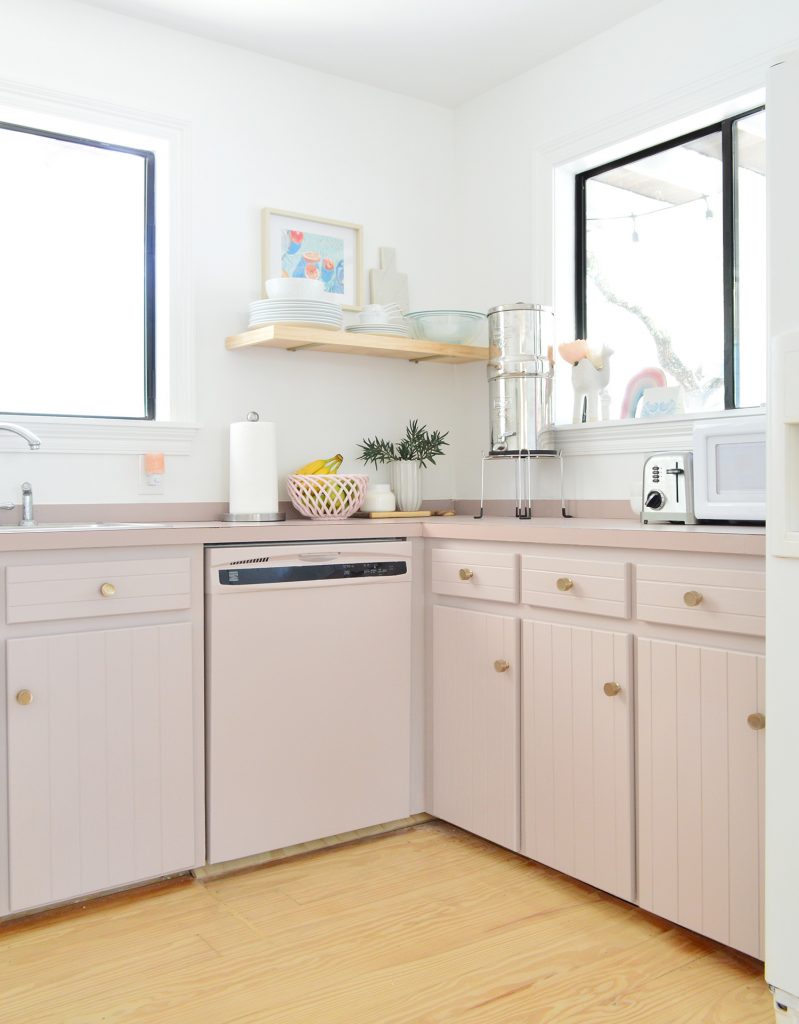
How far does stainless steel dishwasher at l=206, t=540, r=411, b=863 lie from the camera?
7.55ft

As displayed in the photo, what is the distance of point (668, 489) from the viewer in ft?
7.61

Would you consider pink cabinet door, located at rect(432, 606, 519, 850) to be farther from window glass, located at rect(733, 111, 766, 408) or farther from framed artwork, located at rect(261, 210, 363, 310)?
framed artwork, located at rect(261, 210, 363, 310)

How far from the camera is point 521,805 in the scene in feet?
7.68

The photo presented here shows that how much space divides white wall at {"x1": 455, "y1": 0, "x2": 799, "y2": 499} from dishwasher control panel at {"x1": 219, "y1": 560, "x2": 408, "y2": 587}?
77 centimetres

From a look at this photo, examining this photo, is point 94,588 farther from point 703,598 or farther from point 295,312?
point 703,598

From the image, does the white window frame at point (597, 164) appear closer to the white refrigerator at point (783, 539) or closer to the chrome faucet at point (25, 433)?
the white refrigerator at point (783, 539)

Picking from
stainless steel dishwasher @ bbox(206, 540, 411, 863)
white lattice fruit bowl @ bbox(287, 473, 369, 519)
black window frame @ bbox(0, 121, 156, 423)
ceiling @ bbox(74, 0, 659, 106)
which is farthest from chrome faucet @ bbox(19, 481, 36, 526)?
ceiling @ bbox(74, 0, 659, 106)

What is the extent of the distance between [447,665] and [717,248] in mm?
1435

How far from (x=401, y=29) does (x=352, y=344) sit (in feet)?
3.23

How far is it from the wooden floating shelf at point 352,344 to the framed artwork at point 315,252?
23cm

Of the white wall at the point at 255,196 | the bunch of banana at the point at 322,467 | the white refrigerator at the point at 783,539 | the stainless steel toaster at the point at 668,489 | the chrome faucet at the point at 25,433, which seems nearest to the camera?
the white refrigerator at the point at 783,539

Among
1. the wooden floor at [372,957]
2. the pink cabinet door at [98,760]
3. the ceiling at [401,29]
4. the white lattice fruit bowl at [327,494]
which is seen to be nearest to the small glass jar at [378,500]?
the white lattice fruit bowl at [327,494]

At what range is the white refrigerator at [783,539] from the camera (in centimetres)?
147

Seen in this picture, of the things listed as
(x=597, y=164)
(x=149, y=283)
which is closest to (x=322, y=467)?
(x=149, y=283)
